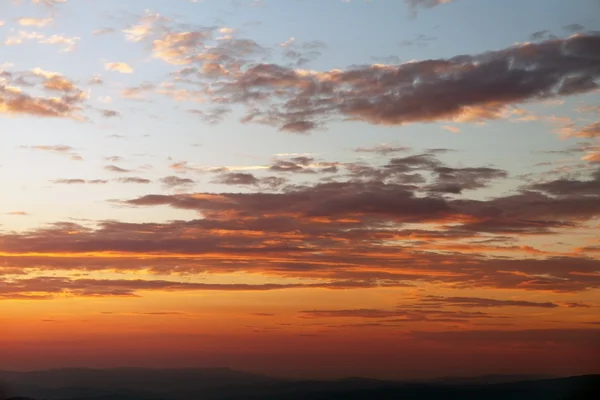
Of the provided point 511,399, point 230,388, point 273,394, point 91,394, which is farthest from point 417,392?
point 91,394

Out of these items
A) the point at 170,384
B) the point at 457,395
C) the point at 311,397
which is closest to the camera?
the point at 457,395

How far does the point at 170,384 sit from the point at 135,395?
28.1 feet

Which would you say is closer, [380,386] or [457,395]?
[457,395]

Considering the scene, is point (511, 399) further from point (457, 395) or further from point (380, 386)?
point (380, 386)

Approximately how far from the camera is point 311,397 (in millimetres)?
142625

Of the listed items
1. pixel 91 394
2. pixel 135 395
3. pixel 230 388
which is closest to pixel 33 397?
pixel 91 394

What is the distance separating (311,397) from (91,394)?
45.6m

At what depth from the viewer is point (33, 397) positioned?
135m

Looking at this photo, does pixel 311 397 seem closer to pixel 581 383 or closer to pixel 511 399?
pixel 511 399

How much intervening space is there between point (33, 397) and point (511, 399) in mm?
91190

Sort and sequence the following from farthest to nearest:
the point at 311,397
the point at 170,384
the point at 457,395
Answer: the point at 170,384, the point at 311,397, the point at 457,395

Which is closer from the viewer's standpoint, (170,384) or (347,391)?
(347,391)

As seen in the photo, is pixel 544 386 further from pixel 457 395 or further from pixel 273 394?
pixel 273 394

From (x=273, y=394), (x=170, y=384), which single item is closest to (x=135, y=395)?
(x=170, y=384)
